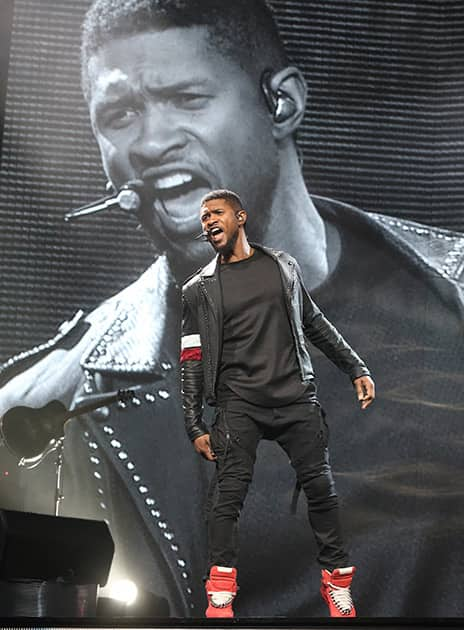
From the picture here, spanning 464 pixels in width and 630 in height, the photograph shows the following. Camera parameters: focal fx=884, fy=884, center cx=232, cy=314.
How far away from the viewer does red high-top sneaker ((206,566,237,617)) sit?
2.38 metres

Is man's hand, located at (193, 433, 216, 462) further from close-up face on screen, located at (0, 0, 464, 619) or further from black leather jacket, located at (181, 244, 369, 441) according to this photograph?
close-up face on screen, located at (0, 0, 464, 619)

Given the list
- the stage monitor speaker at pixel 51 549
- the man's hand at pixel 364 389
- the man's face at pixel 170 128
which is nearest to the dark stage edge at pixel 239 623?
the stage monitor speaker at pixel 51 549

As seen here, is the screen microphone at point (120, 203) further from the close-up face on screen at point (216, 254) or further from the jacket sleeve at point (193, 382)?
the jacket sleeve at point (193, 382)

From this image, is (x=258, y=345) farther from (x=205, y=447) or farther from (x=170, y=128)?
(x=170, y=128)

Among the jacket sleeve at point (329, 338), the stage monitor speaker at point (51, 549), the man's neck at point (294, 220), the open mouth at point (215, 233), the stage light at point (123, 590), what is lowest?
the stage light at point (123, 590)

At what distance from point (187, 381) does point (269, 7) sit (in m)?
2.06

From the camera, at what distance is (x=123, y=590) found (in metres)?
3.44

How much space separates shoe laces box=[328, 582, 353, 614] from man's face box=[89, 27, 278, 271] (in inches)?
69.1

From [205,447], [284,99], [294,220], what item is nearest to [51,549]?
[205,447]

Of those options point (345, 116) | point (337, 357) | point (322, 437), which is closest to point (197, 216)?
point (345, 116)

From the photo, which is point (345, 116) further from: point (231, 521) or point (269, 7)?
point (231, 521)

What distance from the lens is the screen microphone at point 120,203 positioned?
12.4ft

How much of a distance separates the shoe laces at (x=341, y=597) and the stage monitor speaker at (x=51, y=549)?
744mm

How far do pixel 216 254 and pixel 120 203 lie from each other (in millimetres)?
584
